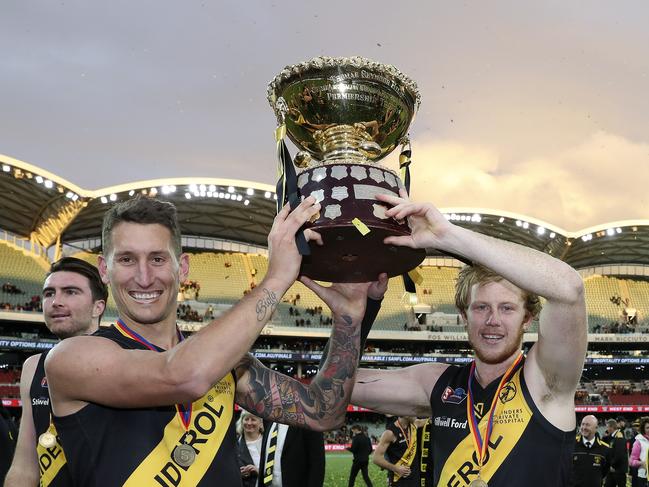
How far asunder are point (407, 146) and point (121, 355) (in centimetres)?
186

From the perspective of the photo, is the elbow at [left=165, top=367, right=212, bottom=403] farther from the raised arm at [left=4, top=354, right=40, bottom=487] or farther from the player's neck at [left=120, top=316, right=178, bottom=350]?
the raised arm at [left=4, top=354, right=40, bottom=487]

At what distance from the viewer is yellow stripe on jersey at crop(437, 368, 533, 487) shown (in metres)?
A: 3.03

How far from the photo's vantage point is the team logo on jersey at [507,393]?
314cm

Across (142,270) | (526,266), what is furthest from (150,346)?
(526,266)

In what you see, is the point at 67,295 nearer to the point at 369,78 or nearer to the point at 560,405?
the point at 369,78

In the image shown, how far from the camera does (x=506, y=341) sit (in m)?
3.19

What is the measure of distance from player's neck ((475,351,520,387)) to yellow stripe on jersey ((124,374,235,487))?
1267mm

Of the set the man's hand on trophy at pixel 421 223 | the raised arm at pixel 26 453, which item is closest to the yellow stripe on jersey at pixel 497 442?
the man's hand on trophy at pixel 421 223

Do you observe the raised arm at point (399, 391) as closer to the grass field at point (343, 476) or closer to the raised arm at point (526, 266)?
the raised arm at point (526, 266)

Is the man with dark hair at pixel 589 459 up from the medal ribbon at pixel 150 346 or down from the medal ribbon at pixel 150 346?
down

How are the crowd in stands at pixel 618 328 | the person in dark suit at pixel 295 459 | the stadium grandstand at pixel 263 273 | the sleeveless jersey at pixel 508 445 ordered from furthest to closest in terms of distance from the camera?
the crowd in stands at pixel 618 328, the stadium grandstand at pixel 263 273, the person in dark suit at pixel 295 459, the sleeveless jersey at pixel 508 445

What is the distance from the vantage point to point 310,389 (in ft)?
10.4

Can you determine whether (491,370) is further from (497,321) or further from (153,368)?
(153,368)

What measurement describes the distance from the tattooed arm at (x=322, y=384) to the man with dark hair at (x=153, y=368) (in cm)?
20
